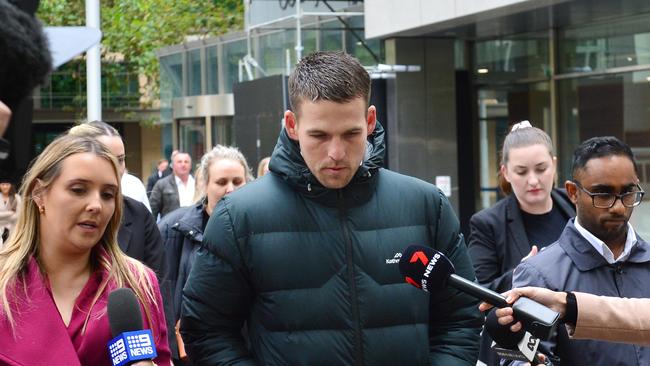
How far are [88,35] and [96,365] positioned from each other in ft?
5.95

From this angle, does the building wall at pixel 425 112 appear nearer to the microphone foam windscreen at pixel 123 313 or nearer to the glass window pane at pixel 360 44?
the glass window pane at pixel 360 44

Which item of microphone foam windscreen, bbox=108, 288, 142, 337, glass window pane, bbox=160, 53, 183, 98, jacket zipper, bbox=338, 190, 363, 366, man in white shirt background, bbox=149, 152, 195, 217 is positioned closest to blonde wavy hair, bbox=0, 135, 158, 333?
microphone foam windscreen, bbox=108, 288, 142, 337

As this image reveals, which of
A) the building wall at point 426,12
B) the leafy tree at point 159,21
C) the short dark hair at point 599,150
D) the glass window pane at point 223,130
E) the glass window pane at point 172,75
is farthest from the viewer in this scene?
the leafy tree at point 159,21

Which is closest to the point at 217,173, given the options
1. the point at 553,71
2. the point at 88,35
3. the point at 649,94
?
the point at 88,35

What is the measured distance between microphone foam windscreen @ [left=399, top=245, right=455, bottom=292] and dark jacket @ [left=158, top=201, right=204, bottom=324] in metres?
3.92

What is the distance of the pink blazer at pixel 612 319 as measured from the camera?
13.6 feet

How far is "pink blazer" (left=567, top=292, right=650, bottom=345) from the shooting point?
4133mm

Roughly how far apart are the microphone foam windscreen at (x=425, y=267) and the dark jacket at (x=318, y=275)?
0.33 metres

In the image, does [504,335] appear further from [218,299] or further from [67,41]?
[67,41]

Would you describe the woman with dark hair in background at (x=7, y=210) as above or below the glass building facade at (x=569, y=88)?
below

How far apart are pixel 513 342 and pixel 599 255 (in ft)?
3.96

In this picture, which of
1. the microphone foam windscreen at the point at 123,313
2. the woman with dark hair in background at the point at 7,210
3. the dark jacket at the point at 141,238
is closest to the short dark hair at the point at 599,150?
the microphone foam windscreen at the point at 123,313

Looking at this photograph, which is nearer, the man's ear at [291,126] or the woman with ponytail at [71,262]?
the woman with ponytail at [71,262]

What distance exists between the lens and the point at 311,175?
13.5ft
